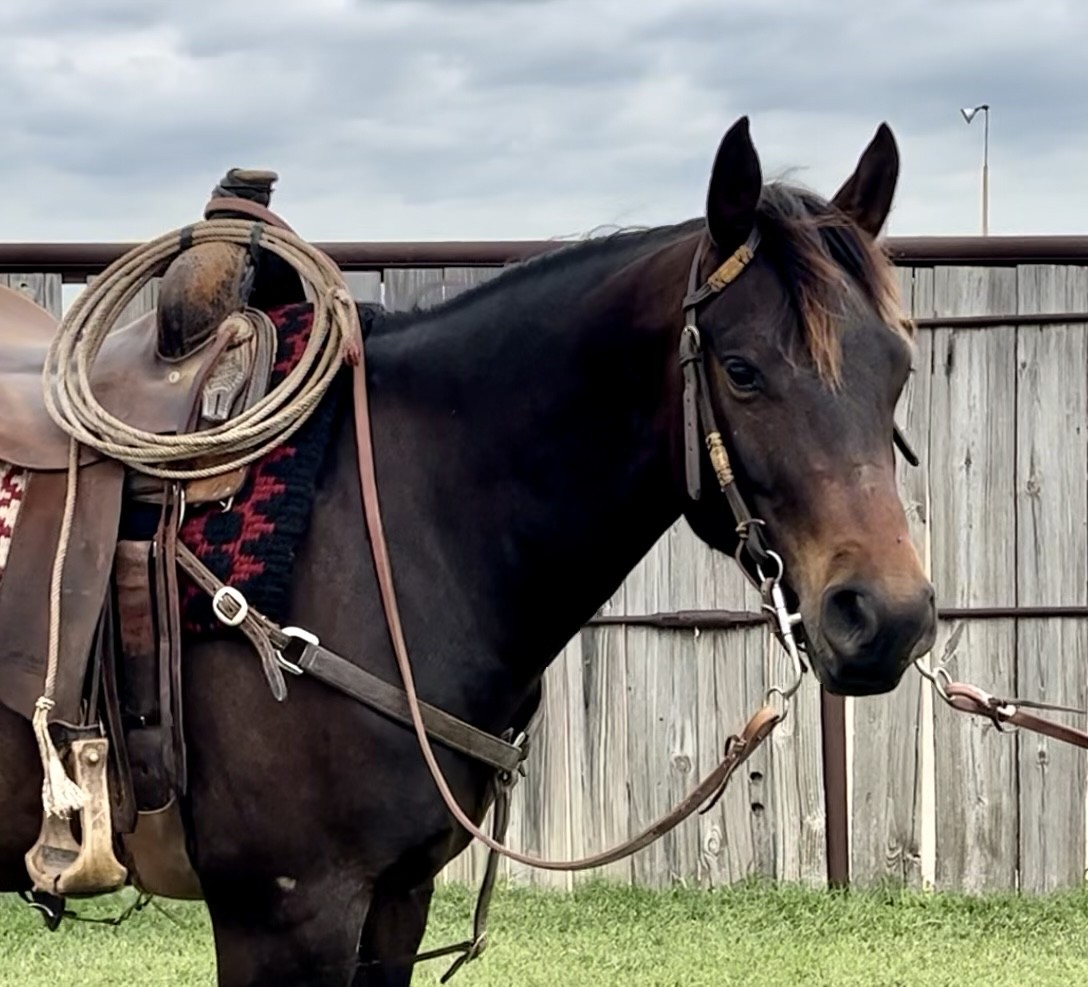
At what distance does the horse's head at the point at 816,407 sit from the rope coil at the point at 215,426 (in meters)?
0.67

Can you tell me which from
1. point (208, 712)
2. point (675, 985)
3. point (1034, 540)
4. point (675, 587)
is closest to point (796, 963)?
point (675, 985)

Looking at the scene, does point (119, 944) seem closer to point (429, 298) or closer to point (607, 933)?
point (607, 933)

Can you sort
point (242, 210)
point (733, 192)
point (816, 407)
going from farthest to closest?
point (242, 210)
point (733, 192)
point (816, 407)

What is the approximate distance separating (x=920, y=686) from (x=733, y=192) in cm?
342

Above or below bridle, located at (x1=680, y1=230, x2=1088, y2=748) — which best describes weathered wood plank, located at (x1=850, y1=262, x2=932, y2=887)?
below

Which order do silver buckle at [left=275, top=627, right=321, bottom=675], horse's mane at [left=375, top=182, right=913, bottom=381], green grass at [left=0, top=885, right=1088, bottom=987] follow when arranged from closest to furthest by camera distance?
1. horse's mane at [left=375, top=182, right=913, bottom=381]
2. silver buckle at [left=275, top=627, right=321, bottom=675]
3. green grass at [left=0, top=885, right=1088, bottom=987]

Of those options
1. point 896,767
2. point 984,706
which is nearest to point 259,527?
point 984,706

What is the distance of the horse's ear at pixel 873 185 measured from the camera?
2.48 meters

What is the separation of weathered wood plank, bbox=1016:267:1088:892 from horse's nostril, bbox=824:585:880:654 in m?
3.50

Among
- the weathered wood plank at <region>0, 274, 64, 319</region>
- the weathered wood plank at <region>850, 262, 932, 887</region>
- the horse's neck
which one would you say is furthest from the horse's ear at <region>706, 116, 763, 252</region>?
the weathered wood plank at <region>0, 274, 64, 319</region>

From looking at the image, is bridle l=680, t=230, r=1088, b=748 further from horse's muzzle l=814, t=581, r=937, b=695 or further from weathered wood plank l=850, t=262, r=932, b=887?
weathered wood plank l=850, t=262, r=932, b=887

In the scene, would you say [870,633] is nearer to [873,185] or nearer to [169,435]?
[873,185]

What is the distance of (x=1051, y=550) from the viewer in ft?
17.7

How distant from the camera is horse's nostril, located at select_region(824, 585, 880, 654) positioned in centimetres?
208
